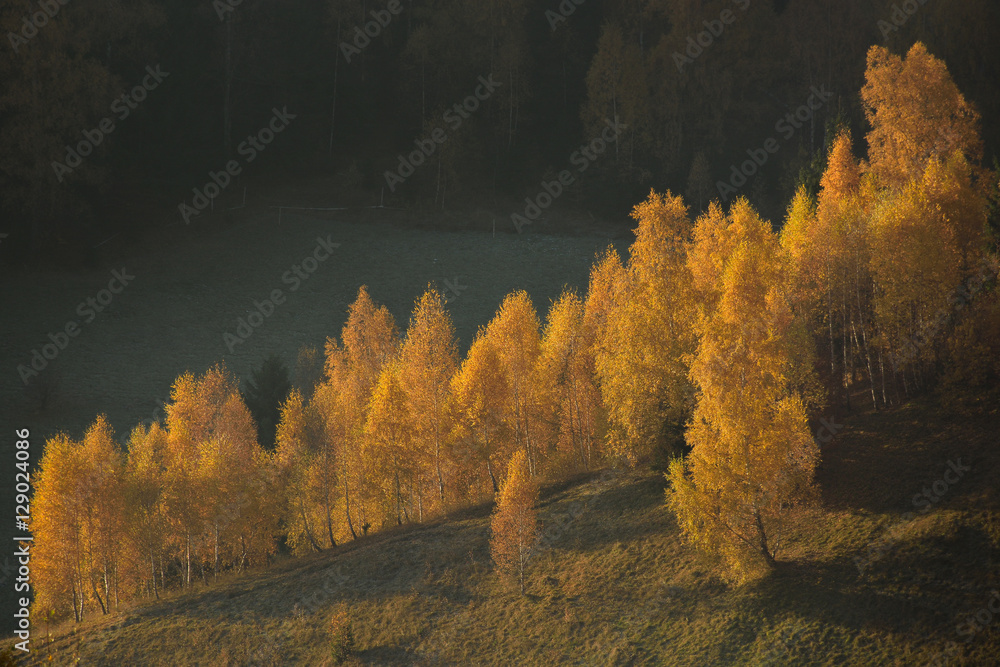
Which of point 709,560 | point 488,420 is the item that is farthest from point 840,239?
point 488,420

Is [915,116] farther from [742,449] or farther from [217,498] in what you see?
[217,498]

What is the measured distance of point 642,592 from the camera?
2923 centimetres

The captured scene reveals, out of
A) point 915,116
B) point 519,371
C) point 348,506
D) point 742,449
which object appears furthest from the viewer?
point 348,506

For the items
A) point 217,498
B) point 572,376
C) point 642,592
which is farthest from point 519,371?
point 217,498

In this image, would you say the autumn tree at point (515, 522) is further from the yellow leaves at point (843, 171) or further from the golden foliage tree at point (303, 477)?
the yellow leaves at point (843, 171)

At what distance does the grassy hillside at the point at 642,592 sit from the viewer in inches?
933

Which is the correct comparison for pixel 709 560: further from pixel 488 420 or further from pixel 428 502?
pixel 428 502

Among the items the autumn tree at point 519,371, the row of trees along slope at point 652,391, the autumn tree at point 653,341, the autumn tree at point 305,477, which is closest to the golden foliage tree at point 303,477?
the autumn tree at point 305,477

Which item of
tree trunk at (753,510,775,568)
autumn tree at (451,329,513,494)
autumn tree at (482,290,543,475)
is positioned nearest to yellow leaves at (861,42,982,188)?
autumn tree at (482,290,543,475)

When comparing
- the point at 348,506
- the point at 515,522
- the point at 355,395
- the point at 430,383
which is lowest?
the point at 515,522

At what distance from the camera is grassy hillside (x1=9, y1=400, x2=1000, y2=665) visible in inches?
933

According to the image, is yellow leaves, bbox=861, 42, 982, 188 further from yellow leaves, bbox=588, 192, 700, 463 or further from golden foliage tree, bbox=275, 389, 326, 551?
golden foliage tree, bbox=275, 389, 326, 551

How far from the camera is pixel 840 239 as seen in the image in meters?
34.7

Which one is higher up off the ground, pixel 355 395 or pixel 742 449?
pixel 355 395
